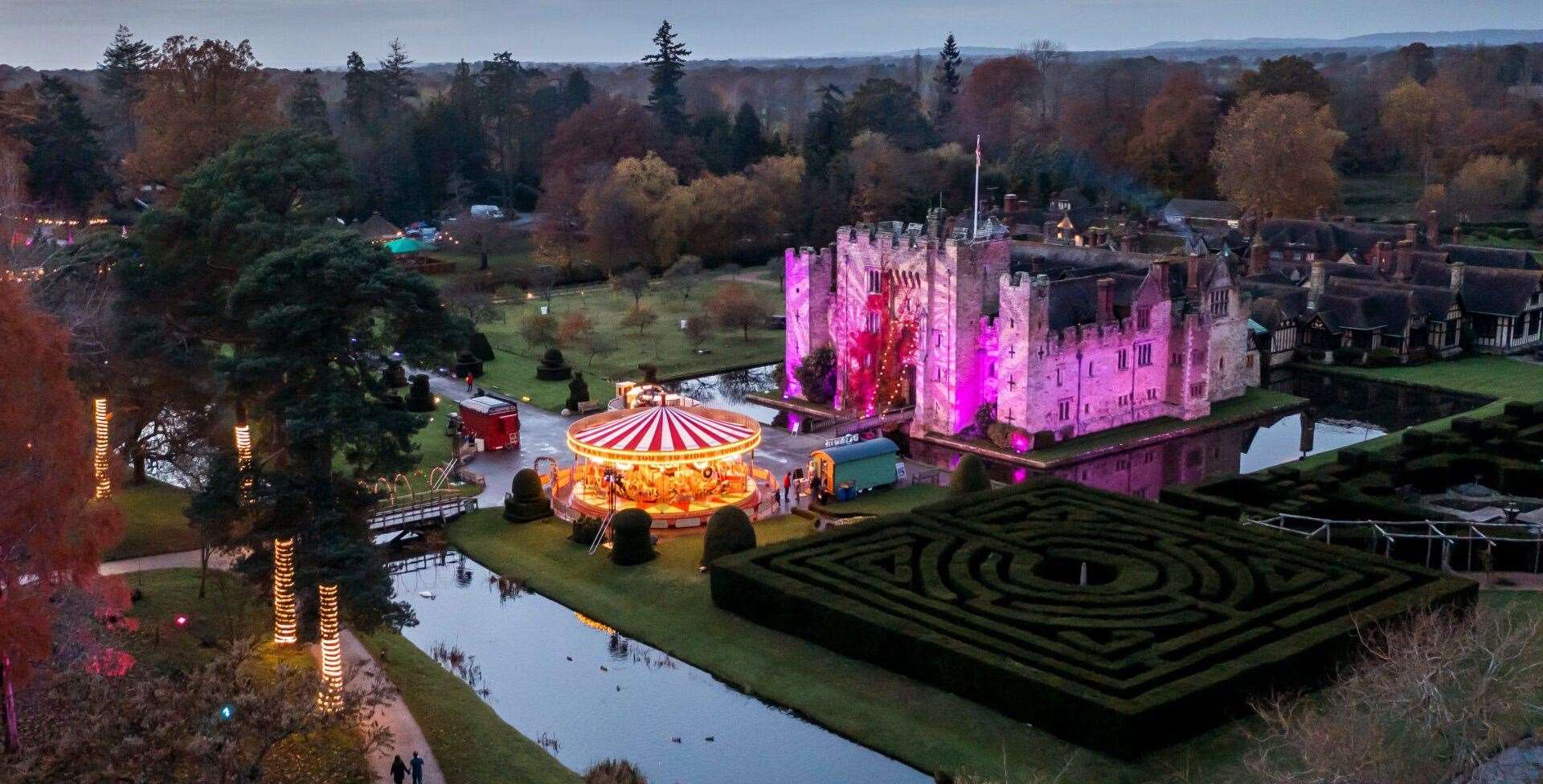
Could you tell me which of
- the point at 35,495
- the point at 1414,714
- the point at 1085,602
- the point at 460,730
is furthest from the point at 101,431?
the point at 1414,714

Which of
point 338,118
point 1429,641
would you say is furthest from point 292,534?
point 338,118

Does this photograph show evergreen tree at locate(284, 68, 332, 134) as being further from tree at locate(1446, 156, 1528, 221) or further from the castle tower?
tree at locate(1446, 156, 1528, 221)

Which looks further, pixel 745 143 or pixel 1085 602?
A: pixel 745 143

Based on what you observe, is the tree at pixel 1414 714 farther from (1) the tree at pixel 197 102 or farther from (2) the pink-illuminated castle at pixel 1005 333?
(1) the tree at pixel 197 102

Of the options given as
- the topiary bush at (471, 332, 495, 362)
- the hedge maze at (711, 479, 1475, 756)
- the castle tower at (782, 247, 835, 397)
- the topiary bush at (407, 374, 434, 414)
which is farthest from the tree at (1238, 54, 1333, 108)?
the hedge maze at (711, 479, 1475, 756)

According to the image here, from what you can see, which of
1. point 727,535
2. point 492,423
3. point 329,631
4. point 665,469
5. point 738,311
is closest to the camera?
point 329,631

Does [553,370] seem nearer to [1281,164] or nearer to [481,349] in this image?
[481,349]

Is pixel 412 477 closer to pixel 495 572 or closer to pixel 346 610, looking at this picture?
pixel 495 572
